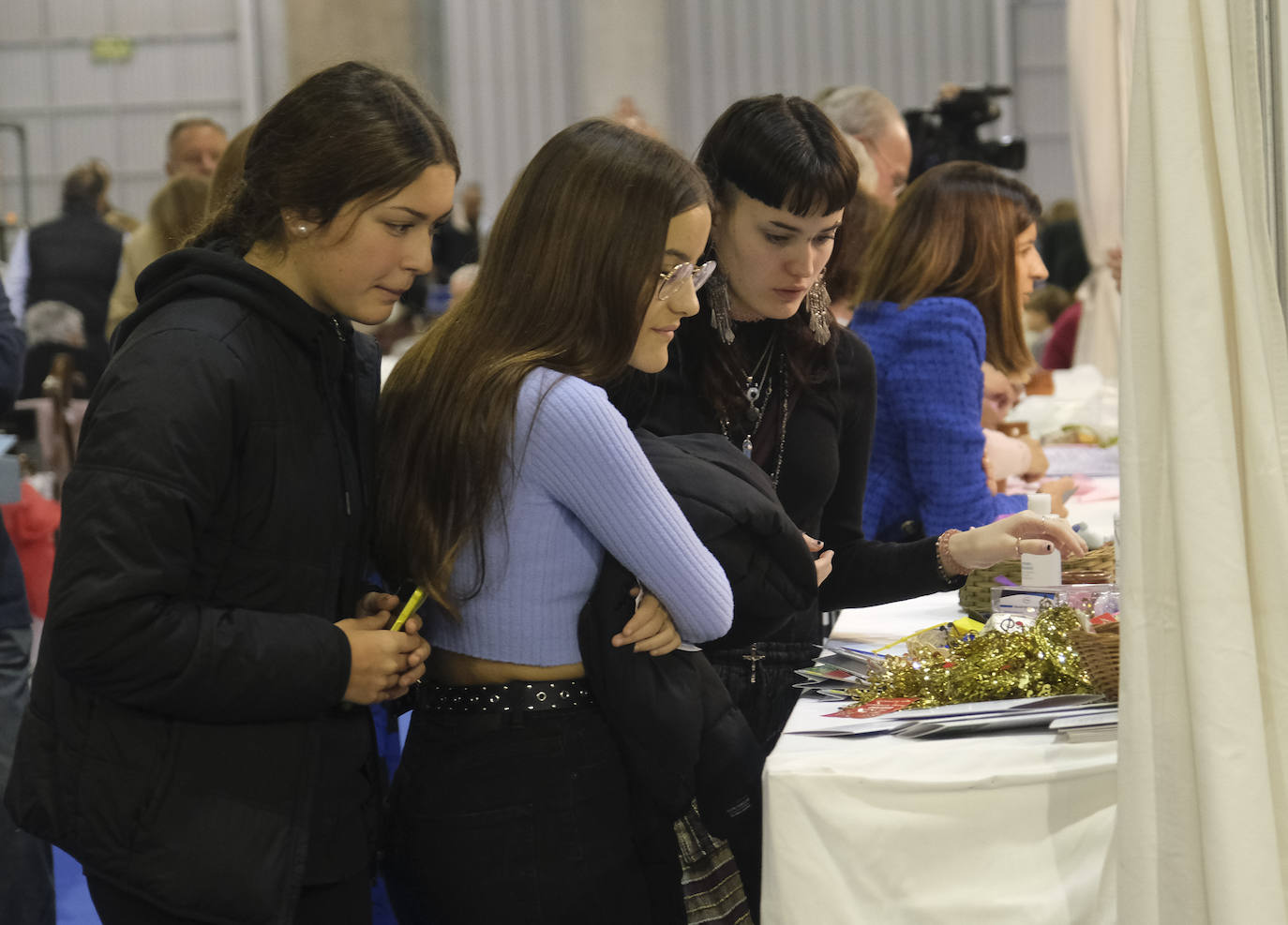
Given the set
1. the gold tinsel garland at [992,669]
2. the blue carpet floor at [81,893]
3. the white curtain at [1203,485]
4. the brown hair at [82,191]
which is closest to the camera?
the white curtain at [1203,485]

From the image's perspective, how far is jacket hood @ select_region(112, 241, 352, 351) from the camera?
143cm

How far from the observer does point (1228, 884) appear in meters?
1.23

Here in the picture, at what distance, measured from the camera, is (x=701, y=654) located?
1.65 metres

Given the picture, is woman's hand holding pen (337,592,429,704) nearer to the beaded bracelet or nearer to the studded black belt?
the studded black belt

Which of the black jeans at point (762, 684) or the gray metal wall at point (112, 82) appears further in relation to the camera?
the gray metal wall at point (112, 82)

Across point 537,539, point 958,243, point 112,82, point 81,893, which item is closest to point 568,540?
point 537,539

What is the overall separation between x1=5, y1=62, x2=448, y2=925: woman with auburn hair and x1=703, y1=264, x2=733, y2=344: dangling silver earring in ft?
1.92

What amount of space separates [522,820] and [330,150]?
0.70m

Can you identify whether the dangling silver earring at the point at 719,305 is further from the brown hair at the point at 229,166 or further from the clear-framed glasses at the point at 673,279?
the brown hair at the point at 229,166

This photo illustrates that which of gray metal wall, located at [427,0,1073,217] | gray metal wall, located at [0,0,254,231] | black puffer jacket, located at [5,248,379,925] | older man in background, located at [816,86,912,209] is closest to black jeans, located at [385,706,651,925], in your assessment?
black puffer jacket, located at [5,248,379,925]

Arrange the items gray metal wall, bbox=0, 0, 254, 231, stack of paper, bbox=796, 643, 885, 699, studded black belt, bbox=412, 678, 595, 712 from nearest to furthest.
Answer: studded black belt, bbox=412, 678, 595, 712
stack of paper, bbox=796, 643, 885, 699
gray metal wall, bbox=0, 0, 254, 231

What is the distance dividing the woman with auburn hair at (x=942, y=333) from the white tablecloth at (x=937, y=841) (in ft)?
3.30

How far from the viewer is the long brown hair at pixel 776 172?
2.00 m

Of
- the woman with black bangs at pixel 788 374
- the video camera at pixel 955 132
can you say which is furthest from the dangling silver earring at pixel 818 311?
the video camera at pixel 955 132
